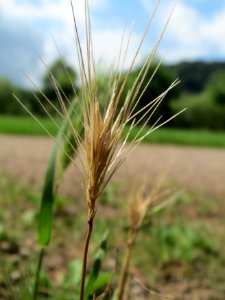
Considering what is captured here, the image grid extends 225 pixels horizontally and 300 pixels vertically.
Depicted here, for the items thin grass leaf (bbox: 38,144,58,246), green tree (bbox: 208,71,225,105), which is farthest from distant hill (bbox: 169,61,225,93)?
thin grass leaf (bbox: 38,144,58,246)

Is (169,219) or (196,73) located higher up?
(196,73)

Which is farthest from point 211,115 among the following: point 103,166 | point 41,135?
point 103,166

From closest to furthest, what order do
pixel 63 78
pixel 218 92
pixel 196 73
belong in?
pixel 63 78, pixel 218 92, pixel 196 73

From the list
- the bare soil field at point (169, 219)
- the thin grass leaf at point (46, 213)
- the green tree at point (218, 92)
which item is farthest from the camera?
the green tree at point (218, 92)

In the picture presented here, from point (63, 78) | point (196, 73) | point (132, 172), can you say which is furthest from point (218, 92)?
point (132, 172)

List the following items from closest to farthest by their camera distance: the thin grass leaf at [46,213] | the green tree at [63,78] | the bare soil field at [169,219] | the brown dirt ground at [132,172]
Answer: the green tree at [63,78] < the thin grass leaf at [46,213] < the bare soil field at [169,219] < the brown dirt ground at [132,172]

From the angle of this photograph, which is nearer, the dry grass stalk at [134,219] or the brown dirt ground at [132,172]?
the dry grass stalk at [134,219]

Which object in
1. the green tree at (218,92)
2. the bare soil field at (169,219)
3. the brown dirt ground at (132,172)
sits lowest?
the bare soil field at (169,219)

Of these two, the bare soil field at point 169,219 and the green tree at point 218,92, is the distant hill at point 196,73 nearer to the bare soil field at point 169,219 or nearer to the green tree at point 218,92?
the green tree at point 218,92

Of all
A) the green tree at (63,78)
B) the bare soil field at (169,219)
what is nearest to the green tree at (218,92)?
the green tree at (63,78)

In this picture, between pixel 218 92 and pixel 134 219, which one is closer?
pixel 134 219

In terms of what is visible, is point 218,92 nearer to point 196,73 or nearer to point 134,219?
point 196,73

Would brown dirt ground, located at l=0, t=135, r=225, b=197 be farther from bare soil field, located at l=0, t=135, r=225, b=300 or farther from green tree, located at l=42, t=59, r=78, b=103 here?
green tree, located at l=42, t=59, r=78, b=103
